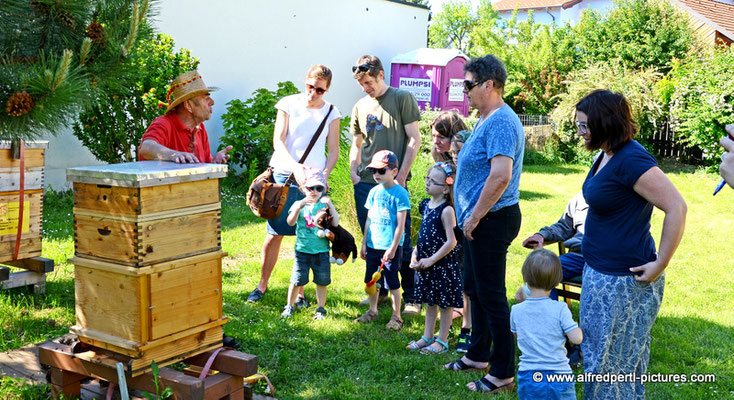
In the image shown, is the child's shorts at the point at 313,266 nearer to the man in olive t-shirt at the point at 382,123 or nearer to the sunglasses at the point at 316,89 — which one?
the man in olive t-shirt at the point at 382,123

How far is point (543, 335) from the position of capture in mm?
3346

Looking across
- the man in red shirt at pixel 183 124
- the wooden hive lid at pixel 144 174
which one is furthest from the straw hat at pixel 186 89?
the wooden hive lid at pixel 144 174

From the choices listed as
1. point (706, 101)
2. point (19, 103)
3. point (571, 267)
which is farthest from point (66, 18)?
point (706, 101)

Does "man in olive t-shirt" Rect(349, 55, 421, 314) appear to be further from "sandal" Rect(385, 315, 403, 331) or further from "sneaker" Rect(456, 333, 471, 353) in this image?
"sneaker" Rect(456, 333, 471, 353)

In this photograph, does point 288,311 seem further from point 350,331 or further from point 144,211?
point 144,211

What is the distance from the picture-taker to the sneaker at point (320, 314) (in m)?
5.54

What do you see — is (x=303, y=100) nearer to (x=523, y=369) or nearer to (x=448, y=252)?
(x=448, y=252)

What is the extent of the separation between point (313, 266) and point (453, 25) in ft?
181

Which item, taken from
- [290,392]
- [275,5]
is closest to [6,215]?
[290,392]

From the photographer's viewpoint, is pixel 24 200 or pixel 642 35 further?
pixel 642 35

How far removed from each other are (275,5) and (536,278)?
39.2ft

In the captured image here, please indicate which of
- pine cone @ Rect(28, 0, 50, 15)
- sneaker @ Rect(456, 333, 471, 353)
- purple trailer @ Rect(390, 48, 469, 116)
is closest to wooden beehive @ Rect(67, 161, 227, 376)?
pine cone @ Rect(28, 0, 50, 15)

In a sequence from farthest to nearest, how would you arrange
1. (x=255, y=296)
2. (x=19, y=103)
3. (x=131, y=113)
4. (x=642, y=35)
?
(x=642, y=35), (x=131, y=113), (x=255, y=296), (x=19, y=103)

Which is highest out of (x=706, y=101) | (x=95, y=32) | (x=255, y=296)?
(x=706, y=101)
